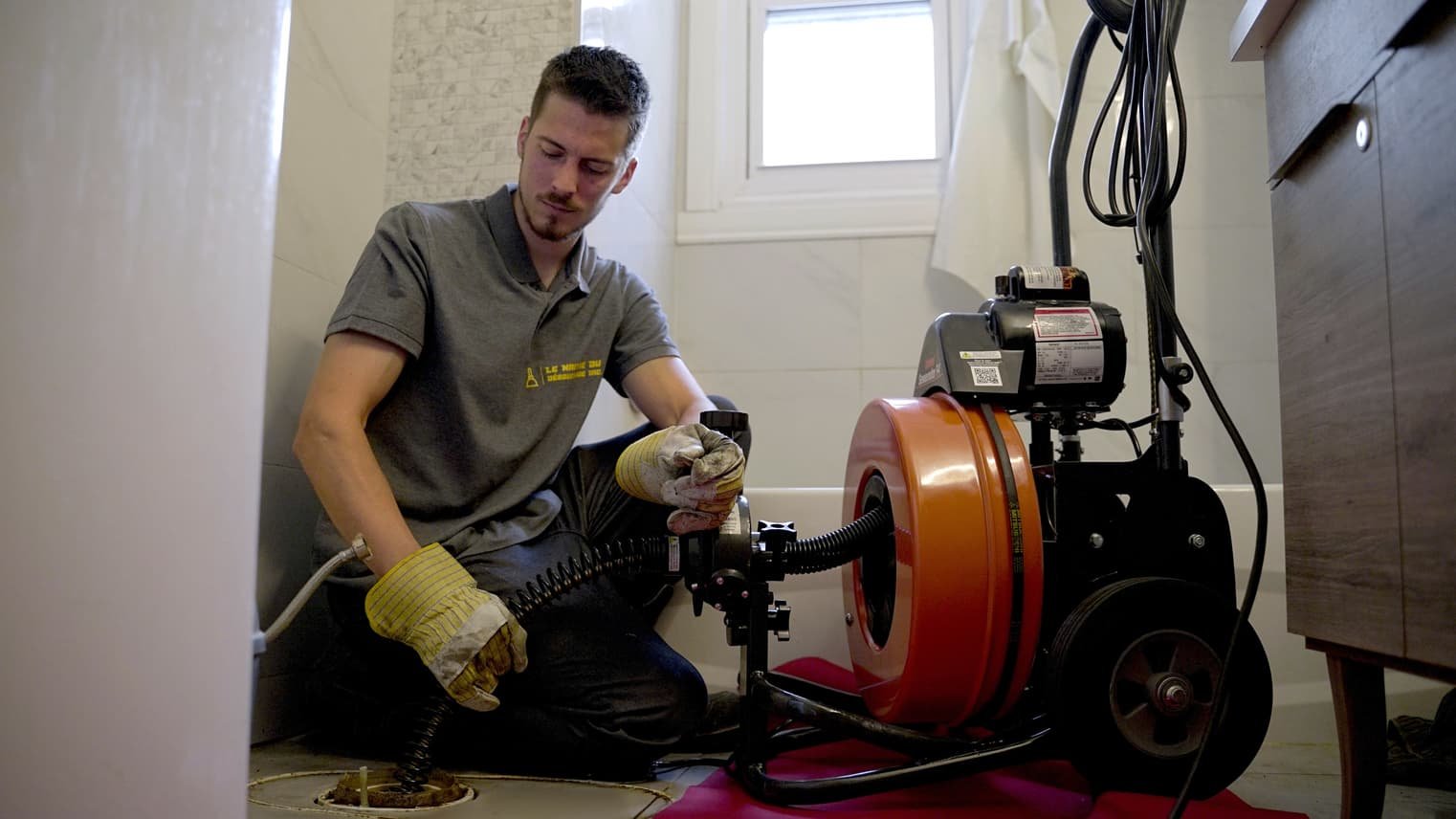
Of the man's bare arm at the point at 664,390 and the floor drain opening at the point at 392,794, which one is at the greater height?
the man's bare arm at the point at 664,390

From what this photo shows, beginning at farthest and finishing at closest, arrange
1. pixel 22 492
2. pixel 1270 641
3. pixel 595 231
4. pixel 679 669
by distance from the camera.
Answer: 1. pixel 595 231
2. pixel 1270 641
3. pixel 679 669
4. pixel 22 492

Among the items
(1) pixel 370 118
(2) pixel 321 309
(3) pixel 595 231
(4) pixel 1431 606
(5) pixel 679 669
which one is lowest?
(5) pixel 679 669

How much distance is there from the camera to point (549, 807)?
1.04 meters

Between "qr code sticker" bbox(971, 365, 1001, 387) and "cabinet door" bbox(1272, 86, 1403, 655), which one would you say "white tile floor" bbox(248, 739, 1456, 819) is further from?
"qr code sticker" bbox(971, 365, 1001, 387)

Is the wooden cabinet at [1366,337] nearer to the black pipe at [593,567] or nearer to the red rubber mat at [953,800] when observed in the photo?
the red rubber mat at [953,800]

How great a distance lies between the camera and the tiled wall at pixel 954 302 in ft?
7.58

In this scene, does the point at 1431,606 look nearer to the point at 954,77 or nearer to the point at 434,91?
the point at 434,91

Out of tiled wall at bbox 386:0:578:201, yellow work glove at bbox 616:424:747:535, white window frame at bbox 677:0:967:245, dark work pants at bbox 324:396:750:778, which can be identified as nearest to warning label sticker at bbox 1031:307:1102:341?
yellow work glove at bbox 616:424:747:535

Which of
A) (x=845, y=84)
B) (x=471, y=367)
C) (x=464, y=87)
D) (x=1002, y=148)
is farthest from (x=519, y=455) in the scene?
(x=845, y=84)

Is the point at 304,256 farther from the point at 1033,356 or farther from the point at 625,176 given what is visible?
the point at 1033,356

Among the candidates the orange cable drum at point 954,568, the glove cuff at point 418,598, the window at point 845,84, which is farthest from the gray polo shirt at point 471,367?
the window at point 845,84

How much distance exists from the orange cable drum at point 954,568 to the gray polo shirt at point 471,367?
0.56 metres

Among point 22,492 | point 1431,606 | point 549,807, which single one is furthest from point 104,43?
point 549,807

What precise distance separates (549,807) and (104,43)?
34.5 inches
